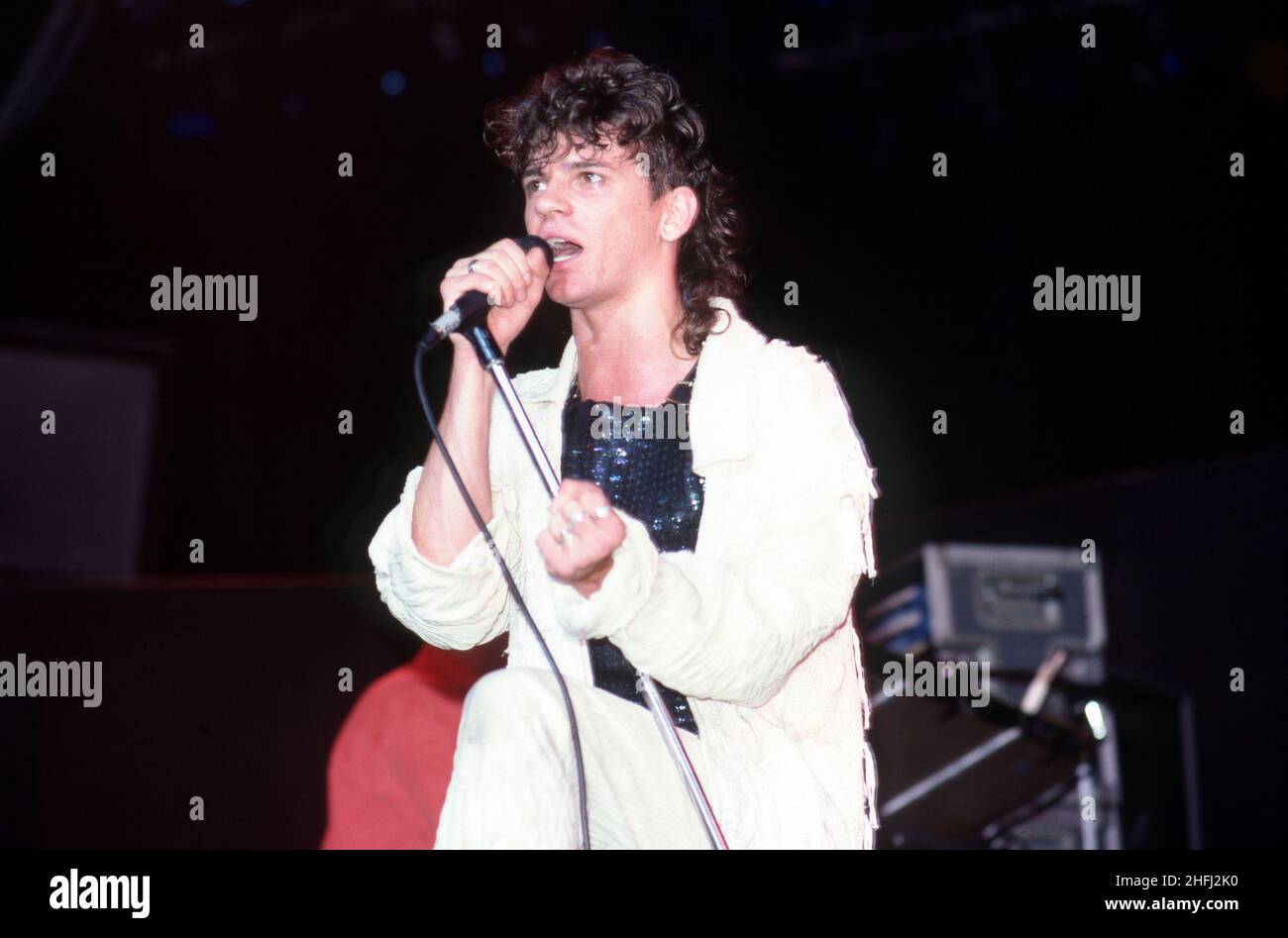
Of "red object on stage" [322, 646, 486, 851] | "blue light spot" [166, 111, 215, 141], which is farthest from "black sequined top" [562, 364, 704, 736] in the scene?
"blue light spot" [166, 111, 215, 141]

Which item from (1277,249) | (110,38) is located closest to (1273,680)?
(1277,249)

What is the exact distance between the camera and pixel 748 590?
62.0 inches

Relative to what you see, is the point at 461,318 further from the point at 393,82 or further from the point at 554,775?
the point at 393,82

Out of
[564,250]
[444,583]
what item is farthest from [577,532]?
[564,250]

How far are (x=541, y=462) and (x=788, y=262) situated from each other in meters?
2.26

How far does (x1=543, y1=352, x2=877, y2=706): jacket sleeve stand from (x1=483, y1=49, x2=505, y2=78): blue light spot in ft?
6.10

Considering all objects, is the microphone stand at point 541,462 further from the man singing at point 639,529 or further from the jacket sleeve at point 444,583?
the jacket sleeve at point 444,583

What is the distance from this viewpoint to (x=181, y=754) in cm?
→ 288

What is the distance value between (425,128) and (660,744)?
7.11 ft

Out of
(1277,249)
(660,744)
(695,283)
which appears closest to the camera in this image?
(660,744)

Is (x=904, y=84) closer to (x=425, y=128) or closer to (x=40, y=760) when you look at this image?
(x=425, y=128)

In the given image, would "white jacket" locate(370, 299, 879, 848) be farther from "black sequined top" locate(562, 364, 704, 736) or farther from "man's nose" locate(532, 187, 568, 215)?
"man's nose" locate(532, 187, 568, 215)

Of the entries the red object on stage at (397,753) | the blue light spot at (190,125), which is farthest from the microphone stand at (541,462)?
the blue light spot at (190,125)

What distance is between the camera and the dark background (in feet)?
11.0
